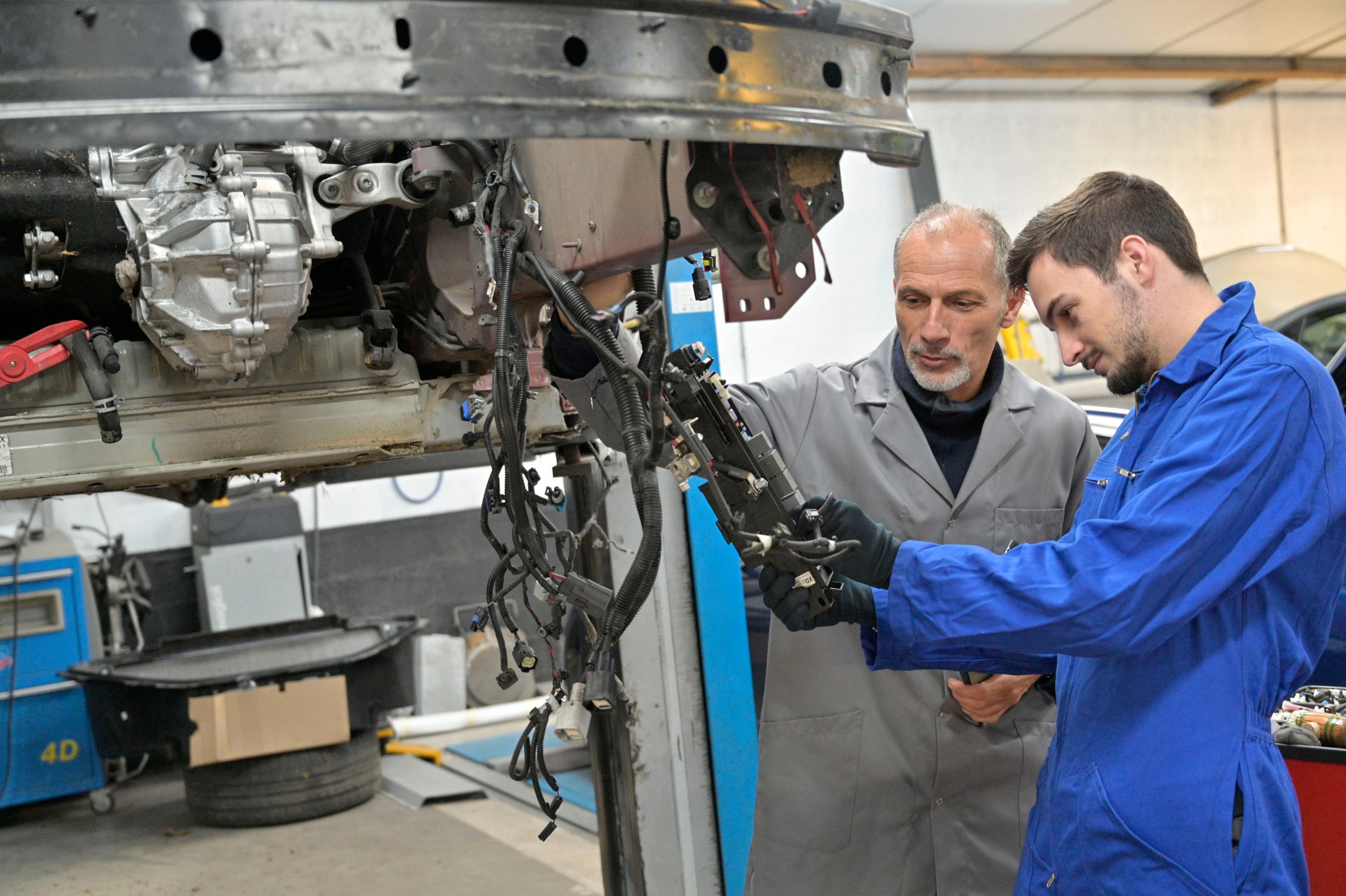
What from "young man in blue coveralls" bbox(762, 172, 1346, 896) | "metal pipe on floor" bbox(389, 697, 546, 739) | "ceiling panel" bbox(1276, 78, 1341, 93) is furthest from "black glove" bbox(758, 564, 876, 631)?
"ceiling panel" bbox(1276, 78, 1341, 93)

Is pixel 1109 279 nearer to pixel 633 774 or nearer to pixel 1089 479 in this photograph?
pixel 1089 479

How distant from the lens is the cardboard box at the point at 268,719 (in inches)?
145

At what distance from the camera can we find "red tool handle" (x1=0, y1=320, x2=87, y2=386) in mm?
1484

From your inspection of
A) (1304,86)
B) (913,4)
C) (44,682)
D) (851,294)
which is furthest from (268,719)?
(1304,86)

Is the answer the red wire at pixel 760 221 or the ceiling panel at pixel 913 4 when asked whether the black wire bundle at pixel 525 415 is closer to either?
the red wire at pixel 760 221

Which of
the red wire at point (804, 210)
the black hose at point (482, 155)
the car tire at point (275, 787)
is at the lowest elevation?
the car tire at point (275, 787)

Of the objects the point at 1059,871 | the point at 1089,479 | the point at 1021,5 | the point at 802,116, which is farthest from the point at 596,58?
the point at 1021,5

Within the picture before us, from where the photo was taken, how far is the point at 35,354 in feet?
4.97

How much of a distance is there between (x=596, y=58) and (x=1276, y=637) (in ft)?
3.19

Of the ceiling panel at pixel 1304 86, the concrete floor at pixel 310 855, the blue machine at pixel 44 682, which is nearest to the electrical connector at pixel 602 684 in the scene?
the concrete floor at pixel 310 855

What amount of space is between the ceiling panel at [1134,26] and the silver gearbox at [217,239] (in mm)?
4989

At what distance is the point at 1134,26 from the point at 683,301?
14.3ft

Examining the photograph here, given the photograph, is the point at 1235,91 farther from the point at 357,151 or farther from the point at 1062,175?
the point at 357,151

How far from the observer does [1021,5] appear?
5.19 meters
